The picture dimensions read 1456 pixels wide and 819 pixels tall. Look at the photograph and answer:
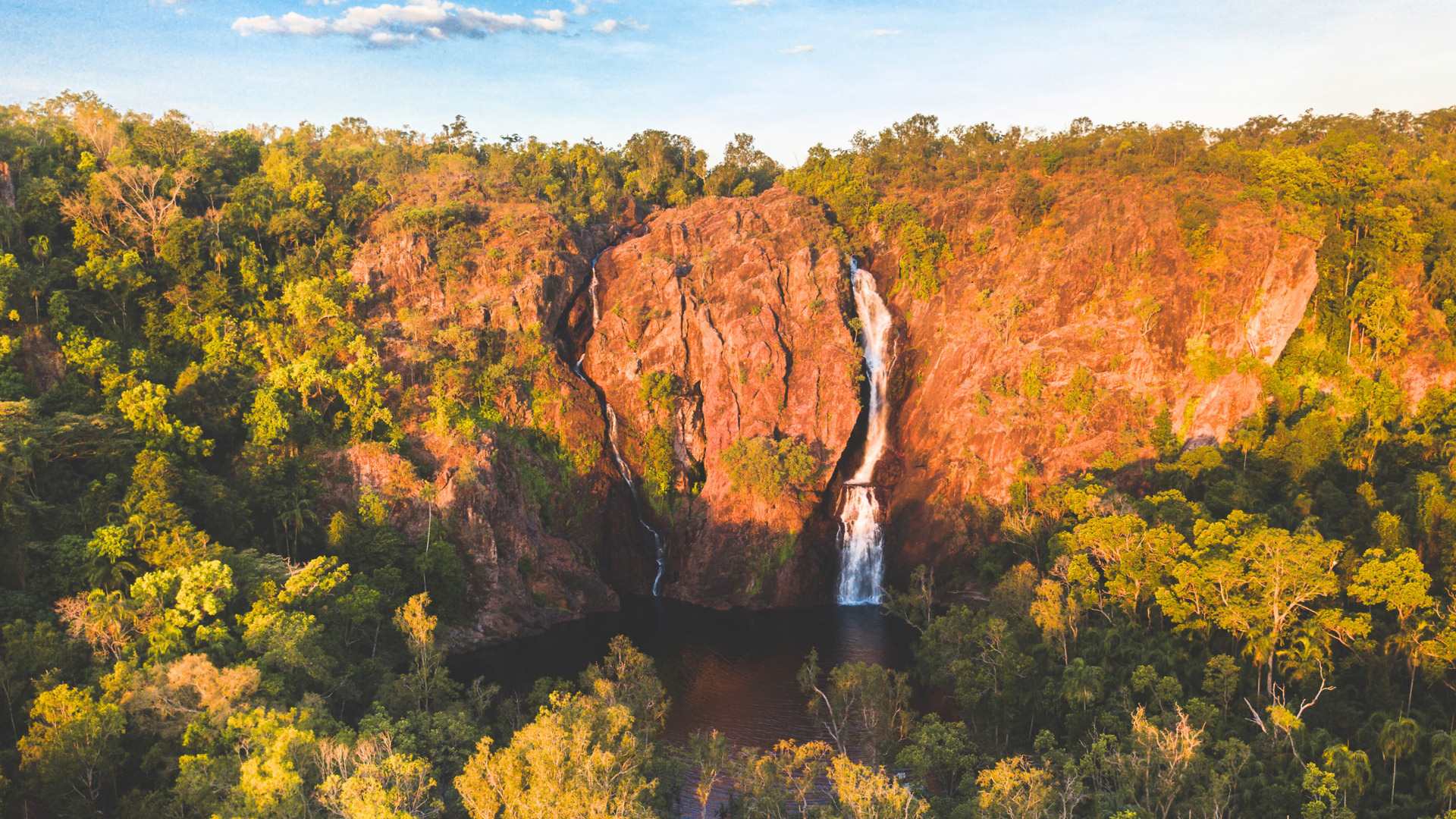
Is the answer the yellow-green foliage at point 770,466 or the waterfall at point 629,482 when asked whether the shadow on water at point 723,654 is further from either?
the yellow-green foliage at point 770,466

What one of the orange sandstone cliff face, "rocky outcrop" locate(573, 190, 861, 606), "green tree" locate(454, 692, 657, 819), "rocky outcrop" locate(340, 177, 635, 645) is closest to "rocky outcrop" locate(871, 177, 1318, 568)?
the orange sandstone cliff face

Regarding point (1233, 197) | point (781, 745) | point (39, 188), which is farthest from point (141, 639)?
point (1233, 197)

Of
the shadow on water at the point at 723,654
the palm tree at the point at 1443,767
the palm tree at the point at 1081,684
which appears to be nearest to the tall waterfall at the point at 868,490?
the shadow on water at the point at 723,654

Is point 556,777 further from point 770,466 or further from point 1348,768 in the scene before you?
point 770,466

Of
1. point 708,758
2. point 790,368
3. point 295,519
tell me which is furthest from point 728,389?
point 708,758

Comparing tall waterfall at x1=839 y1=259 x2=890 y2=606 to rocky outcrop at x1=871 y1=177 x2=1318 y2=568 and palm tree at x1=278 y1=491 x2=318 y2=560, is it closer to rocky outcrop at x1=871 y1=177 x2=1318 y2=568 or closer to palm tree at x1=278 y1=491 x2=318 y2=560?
rocky outcrop at x1=871 y1=177 x2=1318 y2=568

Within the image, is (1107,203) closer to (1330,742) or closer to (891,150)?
(891,150)
